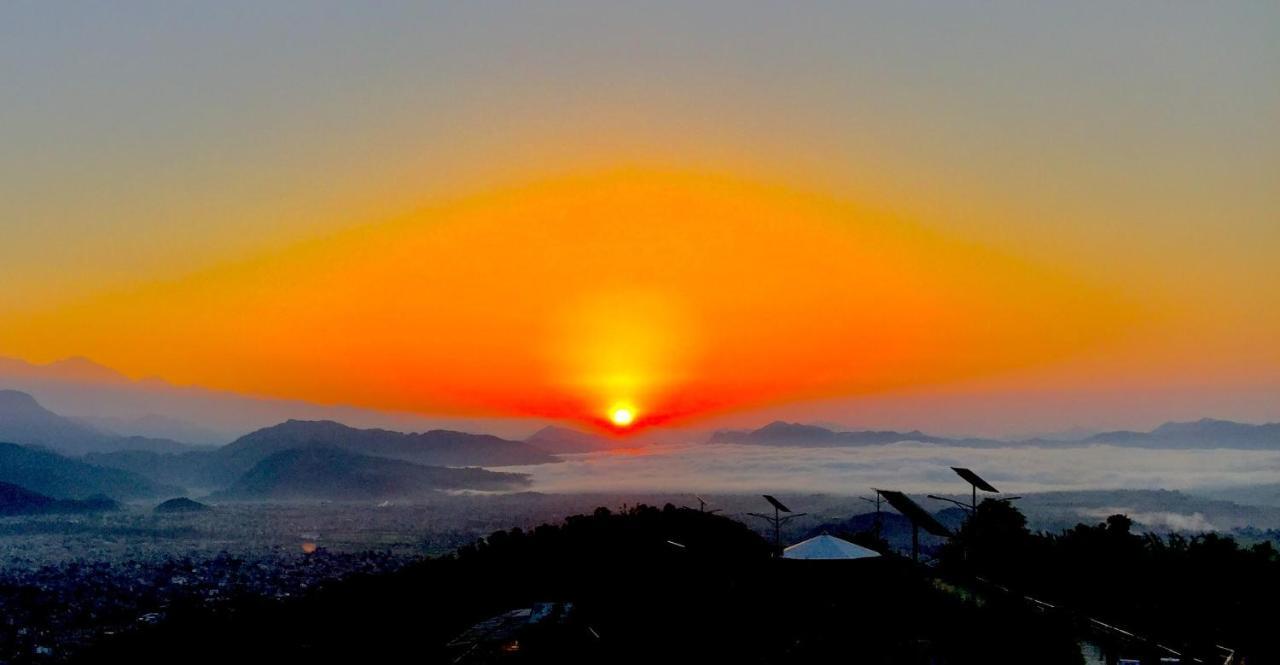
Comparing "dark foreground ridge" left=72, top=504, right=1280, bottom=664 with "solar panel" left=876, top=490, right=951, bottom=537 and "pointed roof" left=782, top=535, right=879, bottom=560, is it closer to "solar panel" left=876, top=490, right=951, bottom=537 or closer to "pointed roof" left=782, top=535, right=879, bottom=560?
"pointed roof" left=782, top=535, right=879, bottom=560

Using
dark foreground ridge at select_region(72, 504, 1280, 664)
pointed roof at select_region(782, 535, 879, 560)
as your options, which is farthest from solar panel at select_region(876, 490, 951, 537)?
pointed roof at select_region(782, 535, 879, 560)

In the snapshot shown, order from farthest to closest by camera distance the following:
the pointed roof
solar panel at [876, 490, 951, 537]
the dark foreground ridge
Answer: solar panel at [876, 490, 951, 537]
the pointed roof
the dark foreground ridge

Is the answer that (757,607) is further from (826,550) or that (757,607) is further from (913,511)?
(913,511)

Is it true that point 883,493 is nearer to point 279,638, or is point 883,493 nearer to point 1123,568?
point 1123,568

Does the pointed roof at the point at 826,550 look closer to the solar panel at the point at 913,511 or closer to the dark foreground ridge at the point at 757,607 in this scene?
the dark foreground ridge at the point at 757,607

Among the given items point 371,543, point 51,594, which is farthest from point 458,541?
point 51,594

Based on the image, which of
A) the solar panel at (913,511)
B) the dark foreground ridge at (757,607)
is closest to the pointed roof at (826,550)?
the dark foreground ridge at (757,607)
